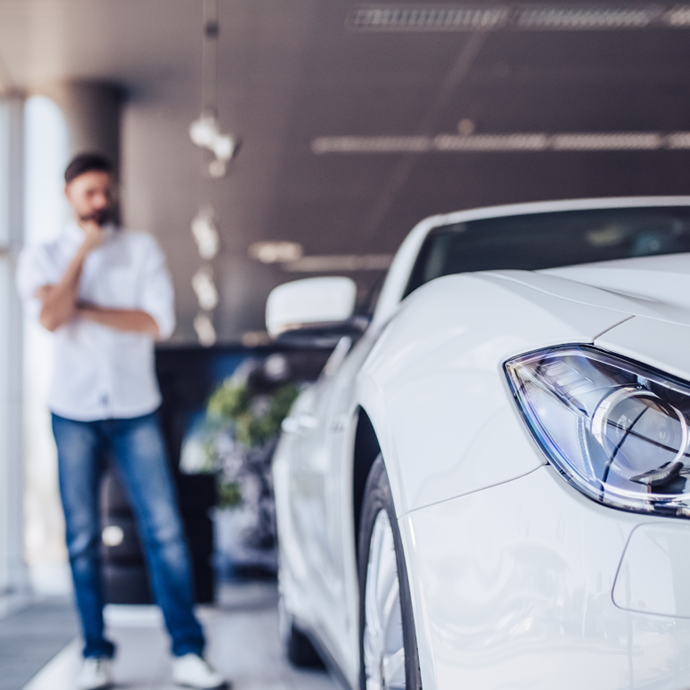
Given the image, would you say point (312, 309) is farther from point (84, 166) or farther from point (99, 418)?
point (84, 166)

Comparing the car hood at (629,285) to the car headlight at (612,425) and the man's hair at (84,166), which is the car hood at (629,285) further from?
the man's hair at (84,166)

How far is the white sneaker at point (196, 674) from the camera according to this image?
272 cm

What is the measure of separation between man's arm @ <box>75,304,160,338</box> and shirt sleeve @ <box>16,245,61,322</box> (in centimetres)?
15

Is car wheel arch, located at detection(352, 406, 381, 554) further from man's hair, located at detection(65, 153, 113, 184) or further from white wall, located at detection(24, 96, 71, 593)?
white wall, located at detection(24, 96, 71, 593)

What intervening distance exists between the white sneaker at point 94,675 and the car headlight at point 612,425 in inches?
87.1

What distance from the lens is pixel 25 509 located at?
20.5 feet

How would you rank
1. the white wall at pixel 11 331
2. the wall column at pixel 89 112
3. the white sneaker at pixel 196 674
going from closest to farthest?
the white sneaker at pixel 196 674 → the white wall at pixel 11 331 → the wall column at pixel 89 112

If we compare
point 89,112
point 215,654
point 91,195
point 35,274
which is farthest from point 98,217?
point 89,112

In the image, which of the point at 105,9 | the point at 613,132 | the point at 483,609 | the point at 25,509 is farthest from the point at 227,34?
the point at 483,609

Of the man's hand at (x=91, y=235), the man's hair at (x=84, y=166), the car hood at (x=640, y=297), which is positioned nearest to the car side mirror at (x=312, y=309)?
the car hood at (x=640, y=297)

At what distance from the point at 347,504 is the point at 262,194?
8.87 m

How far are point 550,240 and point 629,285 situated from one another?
0.97m

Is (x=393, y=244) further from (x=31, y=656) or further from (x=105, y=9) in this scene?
(x=31, y=656)

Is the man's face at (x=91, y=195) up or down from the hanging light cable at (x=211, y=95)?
down
